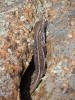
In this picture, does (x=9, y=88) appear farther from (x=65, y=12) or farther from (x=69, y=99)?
(x=65, y=12)

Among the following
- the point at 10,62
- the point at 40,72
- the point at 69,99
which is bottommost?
the point at 69,99

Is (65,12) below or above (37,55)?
above

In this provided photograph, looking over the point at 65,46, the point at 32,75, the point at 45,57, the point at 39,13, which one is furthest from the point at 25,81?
the point at 39,13

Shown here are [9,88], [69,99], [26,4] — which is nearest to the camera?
[9,88]

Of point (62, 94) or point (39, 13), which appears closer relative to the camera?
point (62, 94)

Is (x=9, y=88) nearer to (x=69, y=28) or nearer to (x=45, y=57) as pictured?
(x=45, y=57)

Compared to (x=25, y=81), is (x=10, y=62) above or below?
above

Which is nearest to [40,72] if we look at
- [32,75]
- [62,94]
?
[32,75]

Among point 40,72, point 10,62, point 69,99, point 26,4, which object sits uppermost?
point 26,4

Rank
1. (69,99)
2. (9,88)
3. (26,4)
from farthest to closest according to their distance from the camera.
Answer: (26,4) → (69,99) → (9,88)
